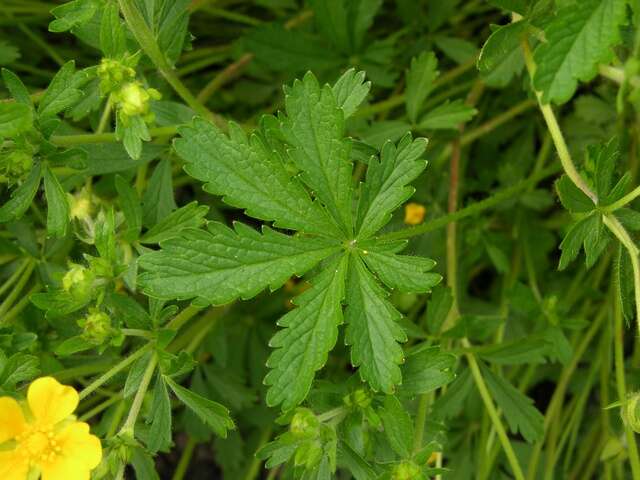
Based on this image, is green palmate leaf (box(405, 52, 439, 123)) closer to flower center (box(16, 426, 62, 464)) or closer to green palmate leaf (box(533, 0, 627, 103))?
green palmate leaf (box(533, 0, 627, 103))

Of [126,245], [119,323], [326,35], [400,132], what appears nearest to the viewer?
[119,323]

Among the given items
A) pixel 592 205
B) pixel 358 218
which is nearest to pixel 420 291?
pixel 358 218

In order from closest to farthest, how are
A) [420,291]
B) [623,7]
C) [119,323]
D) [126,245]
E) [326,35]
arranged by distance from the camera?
1. [623,7]
2. [420,291]
3. [119,323]
4. [126,245]
5. [326,35]

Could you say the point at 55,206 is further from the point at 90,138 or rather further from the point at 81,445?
the point at 81,445

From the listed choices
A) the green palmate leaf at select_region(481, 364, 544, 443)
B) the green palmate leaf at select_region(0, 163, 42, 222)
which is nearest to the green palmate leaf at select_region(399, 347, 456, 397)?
the green palmate leaf at select_region(481, 364, 544, 443)

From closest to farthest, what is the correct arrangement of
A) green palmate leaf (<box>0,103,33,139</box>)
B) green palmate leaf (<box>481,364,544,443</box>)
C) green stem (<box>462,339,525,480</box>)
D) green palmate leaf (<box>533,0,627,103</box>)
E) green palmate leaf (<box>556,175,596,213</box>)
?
green palmate leaf (<box>533,0,627,103</box>) < green palmate leaf (<box>0,103,33,139</box>) < green palmate leaf (<box>556,175,596,213</box>) < green stem (<box>462,339,525,480</box>) < green palmate leaf (<box>481,364,544,443</box>)

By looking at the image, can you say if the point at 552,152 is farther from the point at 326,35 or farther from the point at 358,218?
the point at 358,218
